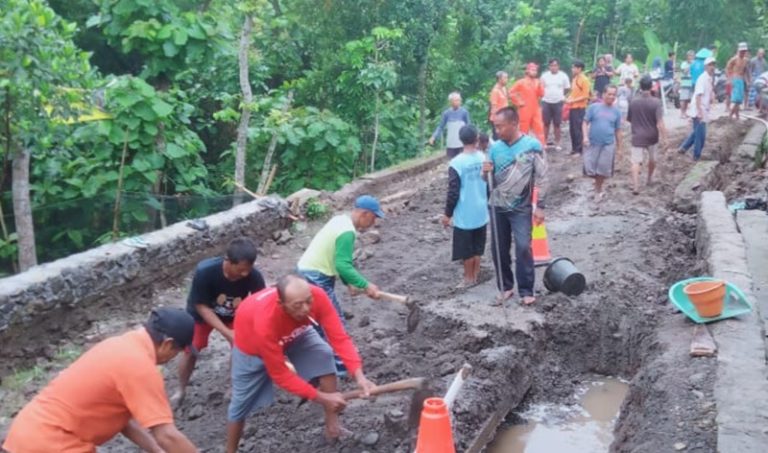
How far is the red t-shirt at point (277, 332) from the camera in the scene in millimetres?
4547

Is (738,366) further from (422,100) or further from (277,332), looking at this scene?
(422,100)

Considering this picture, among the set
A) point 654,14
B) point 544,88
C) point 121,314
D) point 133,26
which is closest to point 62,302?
point 121,314

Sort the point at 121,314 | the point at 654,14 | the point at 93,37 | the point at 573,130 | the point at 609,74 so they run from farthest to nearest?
the point at 654,14 < the point at 609,74 < the point at 573,130 < the point at 93,37 < the point at 121,314

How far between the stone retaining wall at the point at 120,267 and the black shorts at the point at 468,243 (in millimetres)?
2809

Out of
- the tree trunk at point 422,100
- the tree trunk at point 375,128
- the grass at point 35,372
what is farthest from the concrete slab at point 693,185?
the grass at point 35,372

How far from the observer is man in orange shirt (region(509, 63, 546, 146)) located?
13117 mm

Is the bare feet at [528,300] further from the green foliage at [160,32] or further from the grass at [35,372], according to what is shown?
the green foliage at [160,32]

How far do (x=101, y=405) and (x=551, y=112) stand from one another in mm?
12231

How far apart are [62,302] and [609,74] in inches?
544

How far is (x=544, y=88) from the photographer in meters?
14.2

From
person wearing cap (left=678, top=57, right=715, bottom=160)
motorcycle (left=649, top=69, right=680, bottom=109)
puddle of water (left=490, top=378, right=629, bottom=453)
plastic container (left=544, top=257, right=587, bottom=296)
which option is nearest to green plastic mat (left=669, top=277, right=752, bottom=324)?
puddle of water (left=490, top=378, right=629, bottom=453)

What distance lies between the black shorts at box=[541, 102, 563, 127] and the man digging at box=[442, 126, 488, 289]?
7.21 m

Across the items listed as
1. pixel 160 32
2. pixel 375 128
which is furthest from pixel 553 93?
pixel 160 32

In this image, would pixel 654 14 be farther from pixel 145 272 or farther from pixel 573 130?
pixel 145 272
